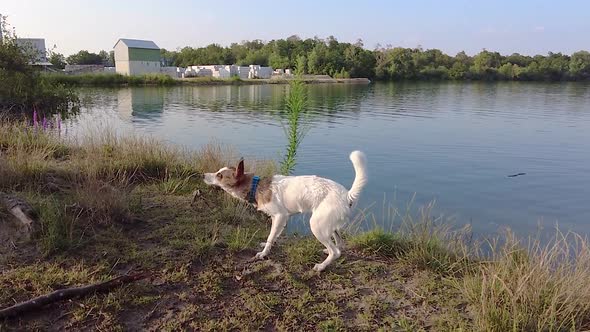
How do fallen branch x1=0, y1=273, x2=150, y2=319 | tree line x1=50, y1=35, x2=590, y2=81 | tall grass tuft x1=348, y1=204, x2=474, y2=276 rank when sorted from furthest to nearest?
tree line x1=50, y1=35, x2=590, y2=81, tall grass tuft x1=348, y1=204, x2=474, y2=276, fallen branch x1=0, y1=273, x2=150, y2=319

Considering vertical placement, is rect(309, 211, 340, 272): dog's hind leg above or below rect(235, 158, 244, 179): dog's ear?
below

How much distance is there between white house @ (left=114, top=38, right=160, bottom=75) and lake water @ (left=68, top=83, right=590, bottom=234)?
6745 cm

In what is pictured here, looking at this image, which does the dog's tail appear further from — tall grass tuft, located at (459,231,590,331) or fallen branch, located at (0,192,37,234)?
fallen branch, located at (0,192,37,234)

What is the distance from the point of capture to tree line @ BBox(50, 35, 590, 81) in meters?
108

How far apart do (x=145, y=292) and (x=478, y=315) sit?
2.98 meters

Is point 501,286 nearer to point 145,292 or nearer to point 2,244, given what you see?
point 145,292

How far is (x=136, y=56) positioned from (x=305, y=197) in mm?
100300

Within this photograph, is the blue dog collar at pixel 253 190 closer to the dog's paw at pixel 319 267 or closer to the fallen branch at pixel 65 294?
the dog's paw at pixel 319 267

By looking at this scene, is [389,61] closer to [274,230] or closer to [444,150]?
[444,150]

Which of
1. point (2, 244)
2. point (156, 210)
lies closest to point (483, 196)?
point (156, 210)

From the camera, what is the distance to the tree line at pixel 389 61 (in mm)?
107500

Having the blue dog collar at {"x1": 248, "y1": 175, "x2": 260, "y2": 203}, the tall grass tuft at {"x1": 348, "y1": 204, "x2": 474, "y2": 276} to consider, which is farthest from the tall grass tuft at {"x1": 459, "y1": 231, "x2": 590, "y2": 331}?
the blue dog collar at {"x1": 248, "y1": 175, "x2": 260, "y2": 203}

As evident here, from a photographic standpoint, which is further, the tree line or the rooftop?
the tree line

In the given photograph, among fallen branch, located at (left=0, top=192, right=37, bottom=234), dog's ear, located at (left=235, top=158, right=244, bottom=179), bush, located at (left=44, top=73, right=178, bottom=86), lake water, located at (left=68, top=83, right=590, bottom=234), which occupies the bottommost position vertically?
lake water, located at (left=68, top=83, right=590, bottom=234)
